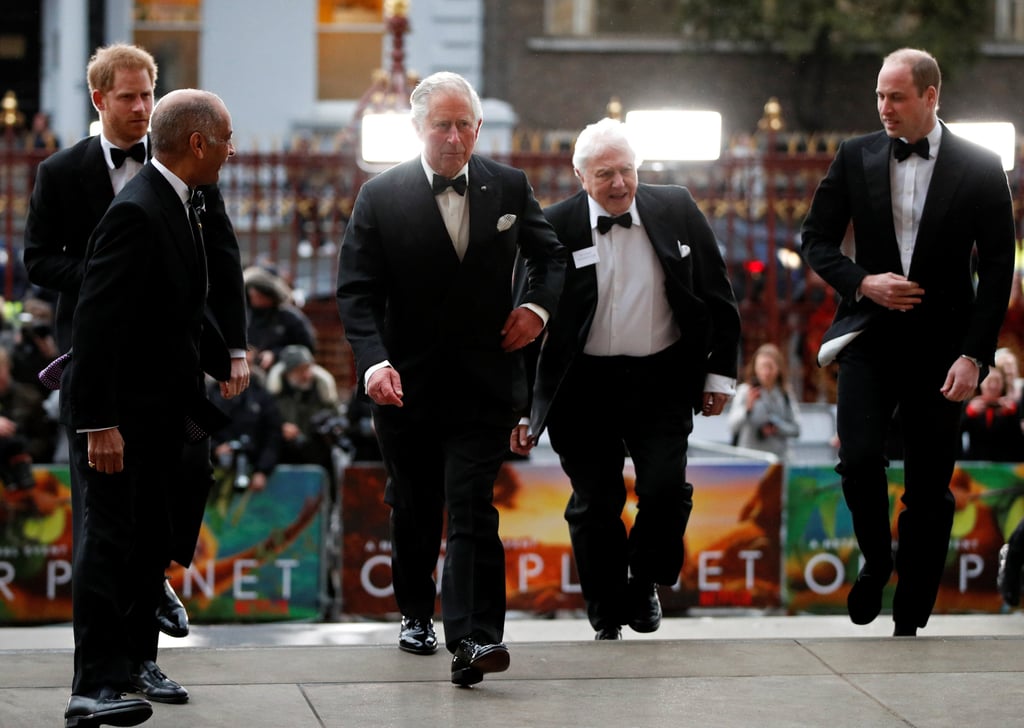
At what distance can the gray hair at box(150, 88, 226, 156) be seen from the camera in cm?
471

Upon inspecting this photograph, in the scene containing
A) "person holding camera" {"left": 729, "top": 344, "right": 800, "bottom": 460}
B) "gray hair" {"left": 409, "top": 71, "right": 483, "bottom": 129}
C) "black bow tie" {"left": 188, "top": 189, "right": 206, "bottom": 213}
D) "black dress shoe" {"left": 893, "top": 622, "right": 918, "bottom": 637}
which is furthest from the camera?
"person holding camera" {"left": 729, "top": 344, "right": 800, "bottom": 460}

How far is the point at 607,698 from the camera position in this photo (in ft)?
16.7

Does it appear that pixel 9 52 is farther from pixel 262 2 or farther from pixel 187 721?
pixel 187 721

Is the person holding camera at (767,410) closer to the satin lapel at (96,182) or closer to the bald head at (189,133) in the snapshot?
the satin lapel at (96,182)

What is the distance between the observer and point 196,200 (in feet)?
15.8

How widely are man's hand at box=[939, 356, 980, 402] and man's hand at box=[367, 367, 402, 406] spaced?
1923 millimetres

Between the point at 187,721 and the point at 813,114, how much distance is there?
23860 mm

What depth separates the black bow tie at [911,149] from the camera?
6066 millimetres

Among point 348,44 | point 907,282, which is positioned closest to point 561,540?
point 907,282

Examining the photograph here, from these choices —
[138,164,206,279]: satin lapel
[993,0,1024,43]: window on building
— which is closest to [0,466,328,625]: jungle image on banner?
[138,164,206,279]: satin lapel

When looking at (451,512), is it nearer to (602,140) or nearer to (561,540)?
(602,140)

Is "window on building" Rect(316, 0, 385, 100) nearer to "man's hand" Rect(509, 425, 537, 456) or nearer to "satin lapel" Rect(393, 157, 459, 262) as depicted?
"man's hand" Rect(509, 425, 537, 456)

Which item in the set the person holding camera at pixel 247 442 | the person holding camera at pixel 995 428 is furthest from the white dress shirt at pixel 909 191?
the person holding camera at pixel 995 428

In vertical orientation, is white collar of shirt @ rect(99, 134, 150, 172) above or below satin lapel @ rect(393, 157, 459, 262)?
above
